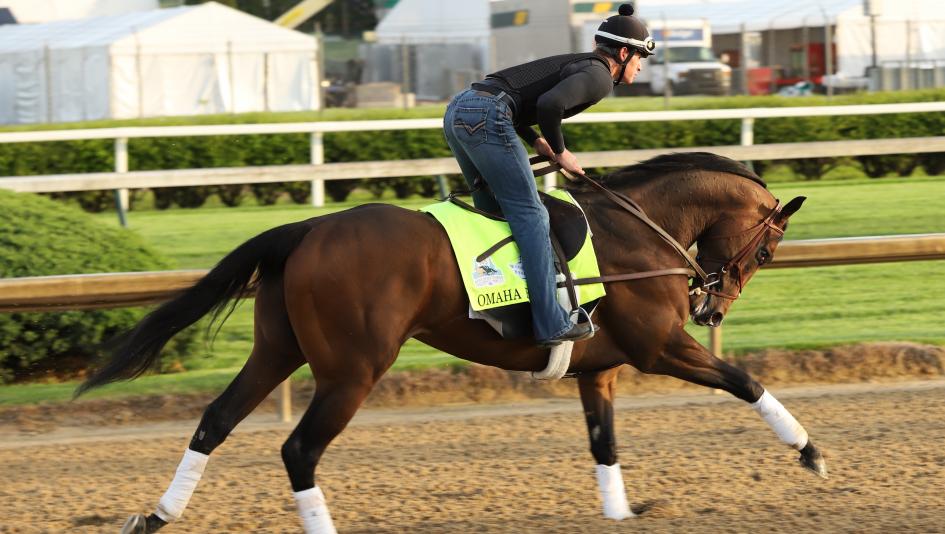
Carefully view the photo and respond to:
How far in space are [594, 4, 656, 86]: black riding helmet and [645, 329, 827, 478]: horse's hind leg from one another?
1.12 metres

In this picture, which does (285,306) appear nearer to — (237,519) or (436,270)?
(436,270)

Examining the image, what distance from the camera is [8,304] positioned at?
6840 mm

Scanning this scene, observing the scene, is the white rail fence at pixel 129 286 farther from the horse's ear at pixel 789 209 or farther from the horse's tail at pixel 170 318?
the horse's ear at pixel 789 209

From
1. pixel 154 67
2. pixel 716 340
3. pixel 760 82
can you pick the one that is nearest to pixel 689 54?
pixel 760 82

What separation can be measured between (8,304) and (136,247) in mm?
1396

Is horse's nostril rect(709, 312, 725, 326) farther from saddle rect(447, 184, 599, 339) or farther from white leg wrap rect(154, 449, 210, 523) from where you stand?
white leg wrap rect(154, 449, 210, 523)

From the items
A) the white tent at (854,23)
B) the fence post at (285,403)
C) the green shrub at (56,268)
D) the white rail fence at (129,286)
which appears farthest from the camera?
the white tent at (854,23)

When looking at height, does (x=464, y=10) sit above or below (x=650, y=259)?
above

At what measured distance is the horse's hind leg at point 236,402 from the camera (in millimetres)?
4887

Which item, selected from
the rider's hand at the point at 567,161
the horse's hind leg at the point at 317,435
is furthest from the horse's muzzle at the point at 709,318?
the horse's hind leg at the point at 317,435

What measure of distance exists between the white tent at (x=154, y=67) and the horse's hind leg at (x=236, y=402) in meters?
18.1

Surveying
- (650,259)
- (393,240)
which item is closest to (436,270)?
(393,240)

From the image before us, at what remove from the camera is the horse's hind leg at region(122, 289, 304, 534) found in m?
4.89

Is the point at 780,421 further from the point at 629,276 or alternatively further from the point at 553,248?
the point at 553,248
